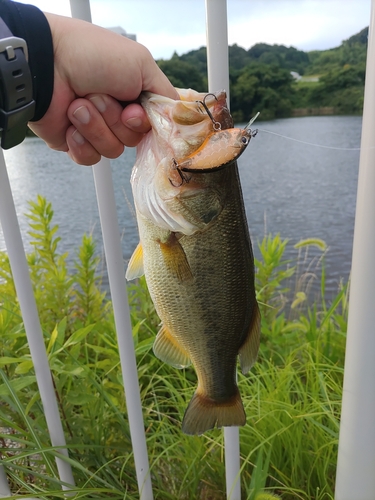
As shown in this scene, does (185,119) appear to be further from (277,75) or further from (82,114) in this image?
(277,75)

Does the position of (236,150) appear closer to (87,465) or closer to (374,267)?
(374,267)

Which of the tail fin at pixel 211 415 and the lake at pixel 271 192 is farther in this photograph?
the lake at pixel 271 192

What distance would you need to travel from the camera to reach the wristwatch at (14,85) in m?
0.85

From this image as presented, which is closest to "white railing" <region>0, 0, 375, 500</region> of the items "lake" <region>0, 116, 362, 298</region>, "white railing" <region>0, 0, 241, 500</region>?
"white railing" <region>0, 0, 241, 500</region>

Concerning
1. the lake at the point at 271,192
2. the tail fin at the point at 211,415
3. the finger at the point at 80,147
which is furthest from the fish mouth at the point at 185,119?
the lake at the point at 271,192

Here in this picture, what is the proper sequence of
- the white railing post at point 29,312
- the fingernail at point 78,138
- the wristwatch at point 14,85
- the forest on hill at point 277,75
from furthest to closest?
the forest on hill at point 277,75 → the white railing post at point 29,312 → the fingernail at point 78,138 → the wristwatch at point 14,85

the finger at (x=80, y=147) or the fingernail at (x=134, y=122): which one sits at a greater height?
the fingernail at (x=134, y=122)

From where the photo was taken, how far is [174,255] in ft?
3.33

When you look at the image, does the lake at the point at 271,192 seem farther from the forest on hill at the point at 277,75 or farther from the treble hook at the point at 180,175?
the treble hook at the point at 180,175

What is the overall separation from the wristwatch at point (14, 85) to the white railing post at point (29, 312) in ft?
0.75

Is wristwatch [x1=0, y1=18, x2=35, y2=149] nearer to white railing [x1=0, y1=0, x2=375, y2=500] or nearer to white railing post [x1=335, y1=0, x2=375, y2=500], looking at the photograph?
white railing [x1=0, y1=0, x2=375, y2=500]

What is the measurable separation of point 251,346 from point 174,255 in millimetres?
353

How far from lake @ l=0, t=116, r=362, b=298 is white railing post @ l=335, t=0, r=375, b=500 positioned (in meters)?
1.64

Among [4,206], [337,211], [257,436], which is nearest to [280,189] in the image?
[337,211]
